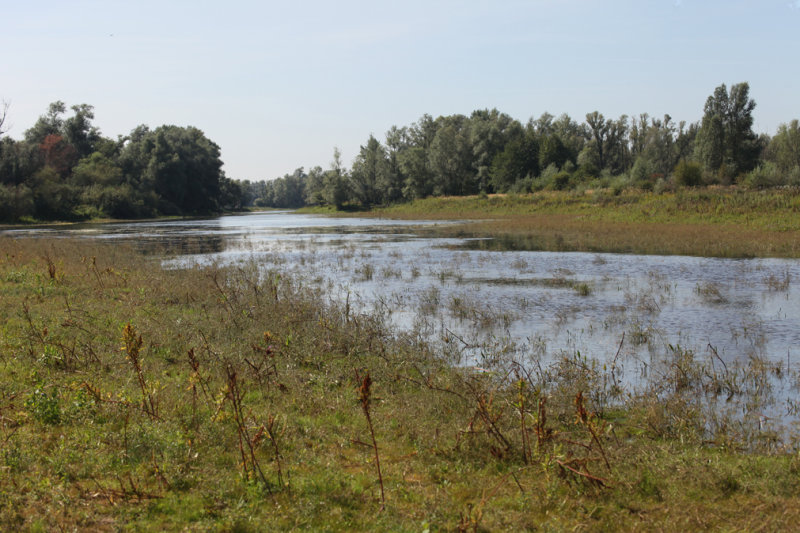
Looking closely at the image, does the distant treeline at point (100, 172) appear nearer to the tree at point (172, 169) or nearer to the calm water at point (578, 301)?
the tree at point (172, 169)

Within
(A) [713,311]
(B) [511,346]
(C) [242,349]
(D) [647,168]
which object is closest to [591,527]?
(B) [511,346]

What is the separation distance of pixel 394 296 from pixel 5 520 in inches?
546

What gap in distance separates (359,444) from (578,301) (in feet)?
37.4

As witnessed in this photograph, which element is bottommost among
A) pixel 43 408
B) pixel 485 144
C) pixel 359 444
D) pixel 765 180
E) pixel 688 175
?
pixel 359 444

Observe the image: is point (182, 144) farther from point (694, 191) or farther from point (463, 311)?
point (463, 311)

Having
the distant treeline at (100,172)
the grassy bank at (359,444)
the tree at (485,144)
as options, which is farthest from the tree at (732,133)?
the distant treeline at (100,172)

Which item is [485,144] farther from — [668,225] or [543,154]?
[668,225]

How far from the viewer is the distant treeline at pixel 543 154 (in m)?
75.5

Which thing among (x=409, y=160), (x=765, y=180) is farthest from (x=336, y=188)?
(x=765, y=180)

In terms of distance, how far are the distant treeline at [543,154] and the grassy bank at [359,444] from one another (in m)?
56.9

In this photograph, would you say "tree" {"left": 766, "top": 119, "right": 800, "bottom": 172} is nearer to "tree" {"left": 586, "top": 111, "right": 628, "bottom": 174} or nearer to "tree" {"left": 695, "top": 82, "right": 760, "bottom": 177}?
"tree" {"left": 695, "top": 82, "right": 760, "bottom": 177}

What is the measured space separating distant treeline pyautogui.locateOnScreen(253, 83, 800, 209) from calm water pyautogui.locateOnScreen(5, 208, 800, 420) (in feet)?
135

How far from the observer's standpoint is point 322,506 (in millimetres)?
5551

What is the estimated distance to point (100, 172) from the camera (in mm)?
102812
